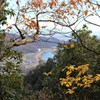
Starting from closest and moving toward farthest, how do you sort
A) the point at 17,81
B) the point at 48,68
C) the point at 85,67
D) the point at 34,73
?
the point at 85,67, the point at 17,81, the point at 48,68, the point at 34,73

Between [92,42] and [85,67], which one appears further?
[92,42]

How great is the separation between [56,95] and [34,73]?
2427 centimetres

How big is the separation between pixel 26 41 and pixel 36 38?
310 mm

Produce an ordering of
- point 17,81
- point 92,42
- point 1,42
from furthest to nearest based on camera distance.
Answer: point 92,42 → point 17,81 → point 1,42

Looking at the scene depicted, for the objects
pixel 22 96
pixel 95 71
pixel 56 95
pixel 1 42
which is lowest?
pixel 56 95

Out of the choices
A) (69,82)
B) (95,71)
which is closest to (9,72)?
(69,82)

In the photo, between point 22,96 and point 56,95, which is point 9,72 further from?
point 56,95

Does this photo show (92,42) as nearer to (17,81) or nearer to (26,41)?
(17,81)

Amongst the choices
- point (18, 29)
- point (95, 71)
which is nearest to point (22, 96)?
point (18, 29)

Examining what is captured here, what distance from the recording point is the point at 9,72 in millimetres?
12789

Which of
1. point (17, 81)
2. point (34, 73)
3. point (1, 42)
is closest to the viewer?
point (1, 42)

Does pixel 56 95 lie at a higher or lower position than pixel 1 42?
lower

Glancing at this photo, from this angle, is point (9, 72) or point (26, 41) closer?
point (26, 41)

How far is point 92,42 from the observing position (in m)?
24.2
